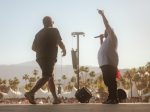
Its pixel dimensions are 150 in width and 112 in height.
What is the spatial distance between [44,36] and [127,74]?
112440 mm

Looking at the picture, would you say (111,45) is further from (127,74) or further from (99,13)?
(127,74)

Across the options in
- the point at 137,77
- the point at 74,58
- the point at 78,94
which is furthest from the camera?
the point at 137,77

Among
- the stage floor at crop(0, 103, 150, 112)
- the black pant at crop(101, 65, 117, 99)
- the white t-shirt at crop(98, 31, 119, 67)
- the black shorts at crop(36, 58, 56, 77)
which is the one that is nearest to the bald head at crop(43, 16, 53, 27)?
the black shorts at crop(36, 58, 56, 77)

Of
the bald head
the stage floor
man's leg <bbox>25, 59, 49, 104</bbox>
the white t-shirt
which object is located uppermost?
the bald head

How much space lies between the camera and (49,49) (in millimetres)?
6078

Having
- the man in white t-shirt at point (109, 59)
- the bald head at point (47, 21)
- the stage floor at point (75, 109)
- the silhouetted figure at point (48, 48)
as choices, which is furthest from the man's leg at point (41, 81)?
the stage floor at point (75, 109)

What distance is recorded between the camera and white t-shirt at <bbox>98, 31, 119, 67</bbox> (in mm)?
6141

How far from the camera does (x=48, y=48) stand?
19.9 feet

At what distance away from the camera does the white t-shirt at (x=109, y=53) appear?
614 cm

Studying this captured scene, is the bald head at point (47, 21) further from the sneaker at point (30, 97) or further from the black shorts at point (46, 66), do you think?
the sneaker at point (30, 97)

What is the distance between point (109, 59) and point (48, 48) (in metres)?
0.98

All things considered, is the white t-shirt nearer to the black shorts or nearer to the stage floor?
the black shorts

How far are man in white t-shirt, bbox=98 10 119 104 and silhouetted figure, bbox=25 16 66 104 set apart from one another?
0.64 meters

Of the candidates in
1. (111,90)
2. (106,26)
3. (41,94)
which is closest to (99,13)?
(106,26)
